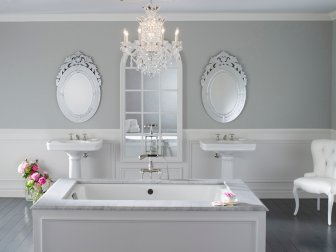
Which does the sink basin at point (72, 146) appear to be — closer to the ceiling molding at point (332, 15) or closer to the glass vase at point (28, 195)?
the glass vase at point (28, 195)

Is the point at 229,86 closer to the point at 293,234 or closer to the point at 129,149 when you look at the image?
the point at 129,149

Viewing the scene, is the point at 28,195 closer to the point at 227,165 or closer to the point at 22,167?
the point at 22,167

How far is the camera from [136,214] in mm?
3703

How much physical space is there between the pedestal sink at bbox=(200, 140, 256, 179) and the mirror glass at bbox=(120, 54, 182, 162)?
509 millimetres

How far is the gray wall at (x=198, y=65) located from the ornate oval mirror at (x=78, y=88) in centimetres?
8

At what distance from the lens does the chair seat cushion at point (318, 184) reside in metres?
5.43

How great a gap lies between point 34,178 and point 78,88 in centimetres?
135

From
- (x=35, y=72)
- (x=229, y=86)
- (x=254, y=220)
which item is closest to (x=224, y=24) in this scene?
(x=229, y=86)

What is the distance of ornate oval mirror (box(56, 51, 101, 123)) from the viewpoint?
6641mm

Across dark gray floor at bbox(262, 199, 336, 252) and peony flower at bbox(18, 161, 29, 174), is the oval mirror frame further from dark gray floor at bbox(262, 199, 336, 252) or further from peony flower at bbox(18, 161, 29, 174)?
peony flower at bbox(18, 161, 29, 174)

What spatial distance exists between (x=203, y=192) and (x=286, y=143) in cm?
252

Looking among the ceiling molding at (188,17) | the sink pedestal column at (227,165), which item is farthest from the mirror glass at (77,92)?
the sink pedestal column at (227,165)

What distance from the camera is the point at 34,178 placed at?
5922mm

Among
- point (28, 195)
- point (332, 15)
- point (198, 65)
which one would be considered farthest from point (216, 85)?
point (28, 195)
